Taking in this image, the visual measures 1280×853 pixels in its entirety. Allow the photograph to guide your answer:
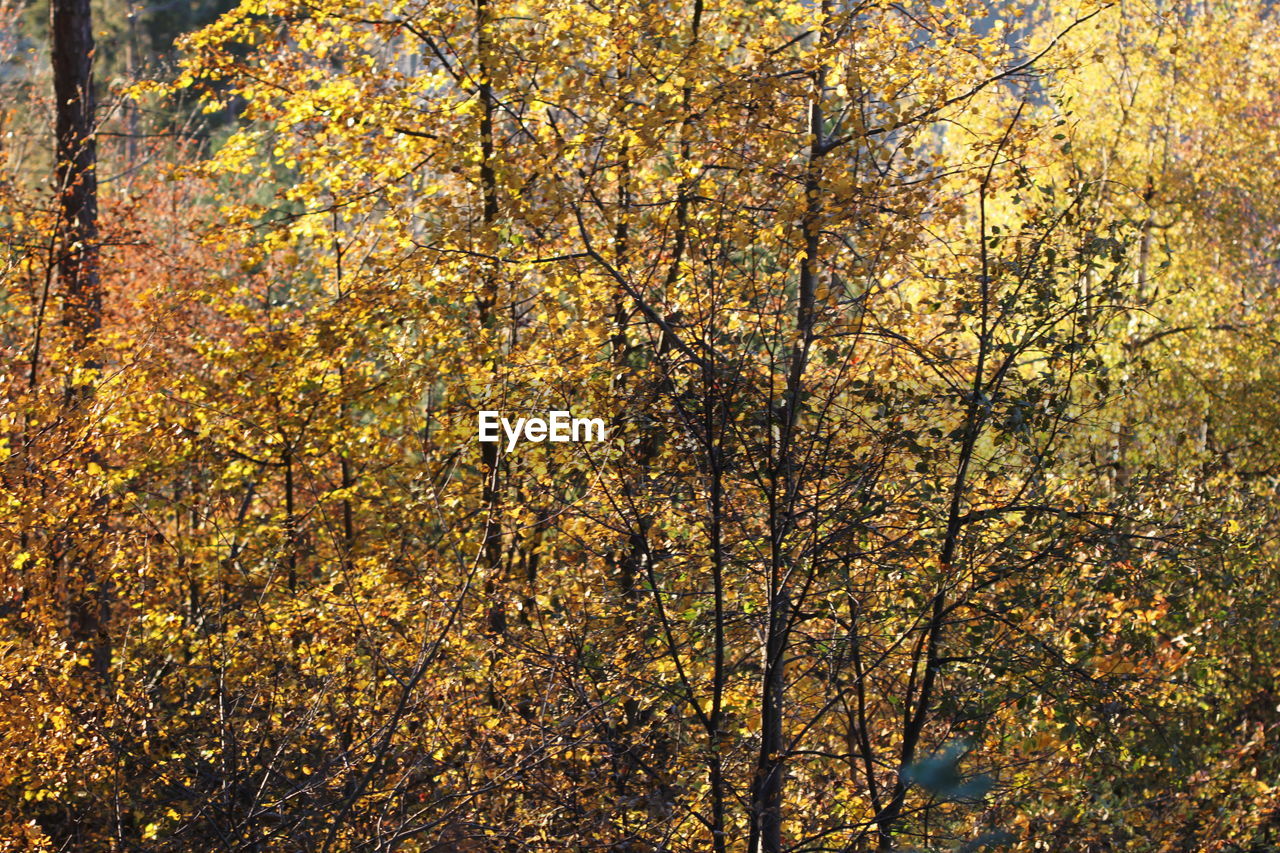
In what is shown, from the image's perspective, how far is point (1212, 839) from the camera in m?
9.13

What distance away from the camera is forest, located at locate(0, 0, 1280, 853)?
5.67m

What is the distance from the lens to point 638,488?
5805 millimetres

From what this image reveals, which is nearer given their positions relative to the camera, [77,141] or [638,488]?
[638,488]

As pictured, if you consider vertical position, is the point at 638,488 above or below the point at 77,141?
below

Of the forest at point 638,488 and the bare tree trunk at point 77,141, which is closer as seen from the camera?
the forest at point 638,488

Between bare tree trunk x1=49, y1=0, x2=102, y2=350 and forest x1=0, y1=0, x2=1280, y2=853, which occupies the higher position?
bare tree trunk x1=49, y1=0, x2=102, y2=350

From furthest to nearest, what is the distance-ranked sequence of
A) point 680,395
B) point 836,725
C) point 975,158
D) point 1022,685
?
point 836,725 → point 975,158 → point 1022,685 → point 680,395

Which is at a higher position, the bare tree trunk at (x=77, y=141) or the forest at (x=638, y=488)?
the bare tree trunk at (x=77, y=141)

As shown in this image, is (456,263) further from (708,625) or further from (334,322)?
(708,625)

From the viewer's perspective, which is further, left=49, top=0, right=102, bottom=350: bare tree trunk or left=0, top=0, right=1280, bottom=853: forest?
left=49, top=0, right=102, bottom=350: bare tree trunk

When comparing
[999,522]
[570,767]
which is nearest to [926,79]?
[999,522]

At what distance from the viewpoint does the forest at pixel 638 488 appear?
18.6 ft

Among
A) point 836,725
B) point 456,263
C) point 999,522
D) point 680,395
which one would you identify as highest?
point 456,263

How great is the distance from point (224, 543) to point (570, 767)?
433cm
